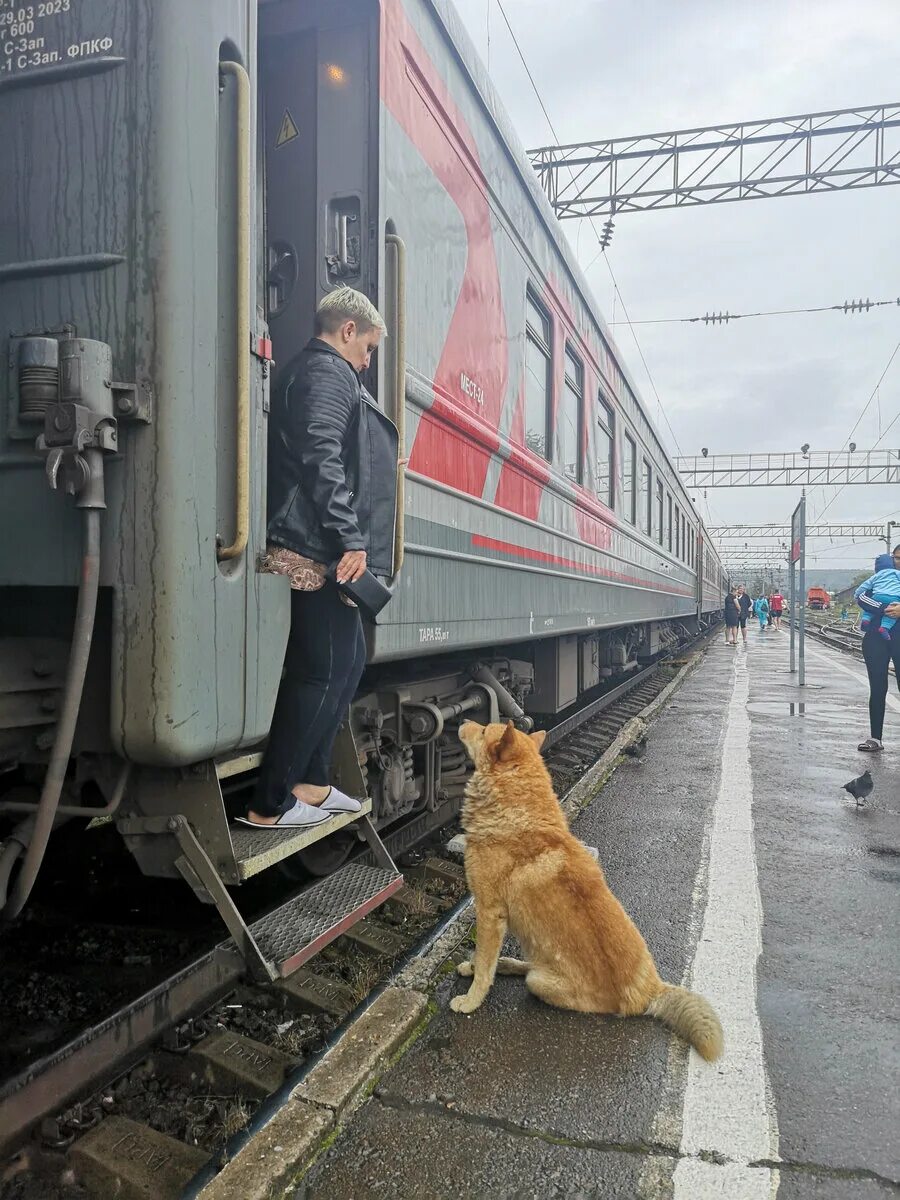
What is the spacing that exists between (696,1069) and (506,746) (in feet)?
3.59

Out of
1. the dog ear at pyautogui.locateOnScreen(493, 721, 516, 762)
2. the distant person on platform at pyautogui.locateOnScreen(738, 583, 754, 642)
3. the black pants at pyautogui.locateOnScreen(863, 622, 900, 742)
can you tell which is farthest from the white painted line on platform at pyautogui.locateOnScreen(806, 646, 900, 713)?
the dog ear at pyautogui.locateOnScreen(493, 721, 516, 762)

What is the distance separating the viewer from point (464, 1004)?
8.79 ft

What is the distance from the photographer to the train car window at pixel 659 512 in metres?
12.0

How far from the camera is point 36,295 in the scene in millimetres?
2256

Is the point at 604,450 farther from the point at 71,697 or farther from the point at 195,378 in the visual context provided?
the point at 71,697

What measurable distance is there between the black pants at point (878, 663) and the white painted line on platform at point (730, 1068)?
3.51 metres

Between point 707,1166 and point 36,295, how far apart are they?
2.70 metres

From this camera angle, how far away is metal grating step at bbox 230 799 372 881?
2.38 metres

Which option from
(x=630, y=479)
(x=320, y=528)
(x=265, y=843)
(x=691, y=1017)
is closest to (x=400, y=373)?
(x=320, y=528)

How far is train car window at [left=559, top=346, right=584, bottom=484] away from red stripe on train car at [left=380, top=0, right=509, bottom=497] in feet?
4.94

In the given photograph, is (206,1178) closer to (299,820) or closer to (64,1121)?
(64,1121)

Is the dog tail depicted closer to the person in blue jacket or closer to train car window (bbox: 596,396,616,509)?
train car window (bbox: 596,396,616,509)

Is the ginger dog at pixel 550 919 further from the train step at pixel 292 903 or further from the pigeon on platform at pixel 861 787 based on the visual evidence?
the pigeon on platform at pixel 861 787

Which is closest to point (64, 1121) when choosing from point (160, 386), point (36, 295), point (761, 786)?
point (160, 386)
